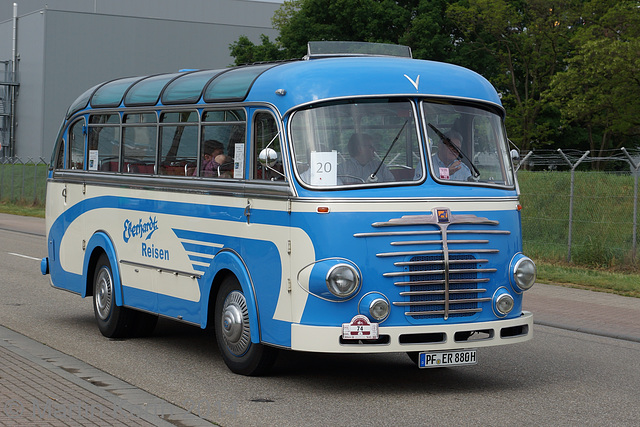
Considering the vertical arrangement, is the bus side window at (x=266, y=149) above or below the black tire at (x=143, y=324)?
above

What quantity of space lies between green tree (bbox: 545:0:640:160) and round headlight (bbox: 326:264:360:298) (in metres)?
36.0

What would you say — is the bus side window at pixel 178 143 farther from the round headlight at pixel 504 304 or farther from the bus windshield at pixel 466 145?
the round headlight at pixel 504 304

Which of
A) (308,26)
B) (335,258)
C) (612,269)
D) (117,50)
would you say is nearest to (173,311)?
(335,258)

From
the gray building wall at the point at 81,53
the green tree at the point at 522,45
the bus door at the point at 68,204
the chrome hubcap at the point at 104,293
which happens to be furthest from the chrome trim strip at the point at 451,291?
the gray building wall at the point at 81,53

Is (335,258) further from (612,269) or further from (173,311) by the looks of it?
(612,269)

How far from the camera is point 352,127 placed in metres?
8.33

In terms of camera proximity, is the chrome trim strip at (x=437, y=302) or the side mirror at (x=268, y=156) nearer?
the chrome trim strip at (x=437, y=302)

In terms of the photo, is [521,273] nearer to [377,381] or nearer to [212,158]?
[377,381]

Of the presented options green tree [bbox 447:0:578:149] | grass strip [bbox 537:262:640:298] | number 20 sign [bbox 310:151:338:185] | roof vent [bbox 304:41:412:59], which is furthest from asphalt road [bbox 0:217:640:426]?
green tree [bbox 447:0:578:149]

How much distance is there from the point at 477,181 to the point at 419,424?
252 centimetres

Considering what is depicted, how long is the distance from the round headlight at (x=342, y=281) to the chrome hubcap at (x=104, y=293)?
419cm

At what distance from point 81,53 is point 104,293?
51.7 meters

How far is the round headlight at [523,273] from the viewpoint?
8.53 meters

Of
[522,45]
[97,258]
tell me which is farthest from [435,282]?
[522,45]
